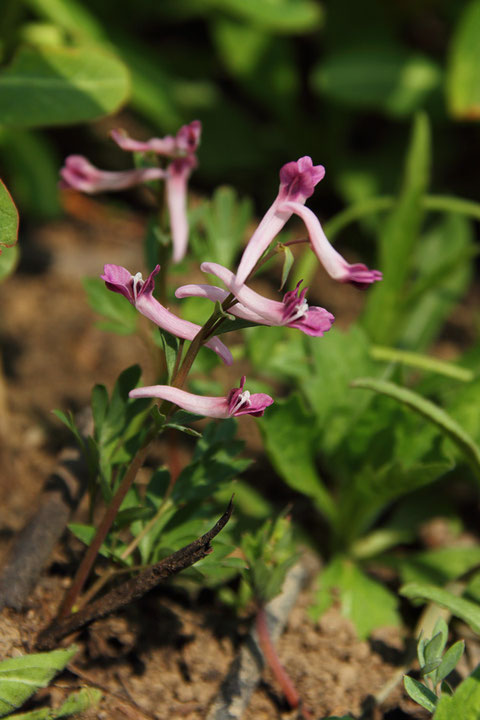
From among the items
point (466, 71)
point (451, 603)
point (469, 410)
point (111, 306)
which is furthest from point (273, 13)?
point (451, 603)

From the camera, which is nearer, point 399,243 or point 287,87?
point 399,243

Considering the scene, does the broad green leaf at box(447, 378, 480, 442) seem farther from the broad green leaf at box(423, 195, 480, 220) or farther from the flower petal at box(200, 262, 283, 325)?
the flower petal at box(200, 262, 283, 325)

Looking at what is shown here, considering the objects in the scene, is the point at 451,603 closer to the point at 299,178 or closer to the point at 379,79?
the point at 299,178

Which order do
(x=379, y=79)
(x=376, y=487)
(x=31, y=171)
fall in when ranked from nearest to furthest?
(x=376, y=487) → (x=31, y=171) → (x=379, y=79)

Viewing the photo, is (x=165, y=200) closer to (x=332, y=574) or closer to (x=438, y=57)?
(x=332, y=574)

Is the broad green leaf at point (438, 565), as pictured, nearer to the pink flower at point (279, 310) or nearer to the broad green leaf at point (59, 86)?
the pink flower at point (279, 310)

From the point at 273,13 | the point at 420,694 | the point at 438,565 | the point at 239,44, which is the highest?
the point at 273,13

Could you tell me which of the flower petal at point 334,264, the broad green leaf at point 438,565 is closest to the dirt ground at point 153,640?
the broad green leaf at point 438,565
